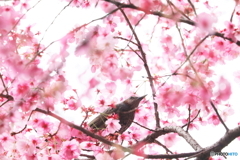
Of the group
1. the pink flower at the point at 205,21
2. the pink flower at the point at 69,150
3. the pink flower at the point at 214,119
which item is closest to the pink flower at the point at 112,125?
the pink flower at the point at 69,150

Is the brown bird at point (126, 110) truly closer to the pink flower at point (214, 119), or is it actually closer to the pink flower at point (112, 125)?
the pink flower at point (112, 125)

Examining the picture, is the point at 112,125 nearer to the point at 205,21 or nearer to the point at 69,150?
the point at 69,150

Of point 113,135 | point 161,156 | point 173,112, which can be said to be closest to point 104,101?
point 113,135

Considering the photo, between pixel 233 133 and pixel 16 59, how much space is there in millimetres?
1723

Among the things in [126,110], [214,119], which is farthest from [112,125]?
[214,119]

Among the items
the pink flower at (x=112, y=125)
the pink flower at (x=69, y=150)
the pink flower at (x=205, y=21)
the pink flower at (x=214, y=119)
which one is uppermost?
the pink flower at (x=205, y=21)

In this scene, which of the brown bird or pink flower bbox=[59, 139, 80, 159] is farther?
the brown bird

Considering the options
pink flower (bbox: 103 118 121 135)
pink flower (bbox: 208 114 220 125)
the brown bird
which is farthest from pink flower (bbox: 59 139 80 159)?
pink flower (bbox: 208 114 220 125)

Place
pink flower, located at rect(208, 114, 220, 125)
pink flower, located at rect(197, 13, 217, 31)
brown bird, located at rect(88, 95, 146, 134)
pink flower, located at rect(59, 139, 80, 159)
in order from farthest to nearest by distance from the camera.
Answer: brown bird, located at rect(88, 95, 146, 134)
pink flower, located at rect(208, 114, 220, 125)
pink flower, located at rect(59, 139, 80, 159)
pink flower, located at rect(197, 13, 217, 31)

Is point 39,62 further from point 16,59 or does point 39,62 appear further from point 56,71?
point 56,71

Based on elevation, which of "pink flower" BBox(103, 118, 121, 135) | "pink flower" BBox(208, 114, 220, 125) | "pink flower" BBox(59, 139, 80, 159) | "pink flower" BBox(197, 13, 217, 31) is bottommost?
"pink flower" BBox(59, 139, 80, 159)

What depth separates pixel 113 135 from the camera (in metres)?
2.73

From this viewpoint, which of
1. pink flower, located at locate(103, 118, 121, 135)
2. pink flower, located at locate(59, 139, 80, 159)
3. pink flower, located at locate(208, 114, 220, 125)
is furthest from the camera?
pink flower, located at locate(208, 114, 220, 125)

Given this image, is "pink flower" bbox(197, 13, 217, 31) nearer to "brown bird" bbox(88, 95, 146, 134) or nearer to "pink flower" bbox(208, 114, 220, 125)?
"pink flower" bbox(208, 114, 220, 125)
